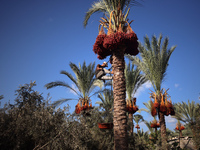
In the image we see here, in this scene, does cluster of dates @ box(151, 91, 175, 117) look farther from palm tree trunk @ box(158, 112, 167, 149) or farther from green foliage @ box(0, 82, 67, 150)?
green foliage @ box(0, 82, 67, 150)

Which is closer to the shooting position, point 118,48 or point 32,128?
point 32,128

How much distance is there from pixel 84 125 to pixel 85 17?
570 centimetres

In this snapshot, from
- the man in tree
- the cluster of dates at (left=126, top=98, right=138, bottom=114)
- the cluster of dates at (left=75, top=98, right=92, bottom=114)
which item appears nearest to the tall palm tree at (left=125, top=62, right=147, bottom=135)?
the cluster of dates at (left=126, top=98, right=138, bottom=114)

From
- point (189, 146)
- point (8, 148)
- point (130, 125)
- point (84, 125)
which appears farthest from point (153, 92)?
point (8, 148)

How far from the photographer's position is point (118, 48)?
6793mm

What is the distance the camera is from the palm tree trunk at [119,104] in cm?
573

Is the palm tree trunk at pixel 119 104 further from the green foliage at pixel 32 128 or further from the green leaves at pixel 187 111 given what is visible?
the green leaves at pixel 187 111

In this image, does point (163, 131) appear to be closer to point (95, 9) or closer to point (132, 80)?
point (132, 80)

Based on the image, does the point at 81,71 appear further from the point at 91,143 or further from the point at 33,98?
the point at 91,143

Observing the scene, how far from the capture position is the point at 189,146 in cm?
1292

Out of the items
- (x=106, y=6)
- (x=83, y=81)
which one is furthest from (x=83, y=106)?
(x=106, y=6)

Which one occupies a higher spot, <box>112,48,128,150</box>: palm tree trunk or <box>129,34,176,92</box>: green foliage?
<box>129,34,176,92</box>: green foliage

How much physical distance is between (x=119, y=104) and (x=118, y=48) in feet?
7.22

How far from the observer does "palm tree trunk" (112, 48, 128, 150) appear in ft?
18.8
